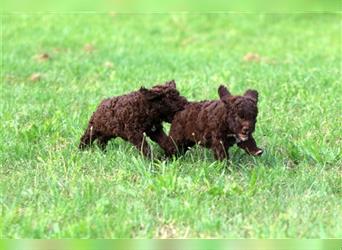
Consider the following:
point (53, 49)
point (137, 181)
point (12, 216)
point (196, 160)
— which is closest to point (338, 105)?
point (196, 160)

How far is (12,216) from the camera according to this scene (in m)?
3.80

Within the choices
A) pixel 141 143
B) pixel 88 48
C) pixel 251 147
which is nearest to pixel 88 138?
pixel 141 143

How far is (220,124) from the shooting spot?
455 centimetres

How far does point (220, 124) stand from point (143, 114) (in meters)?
0.63

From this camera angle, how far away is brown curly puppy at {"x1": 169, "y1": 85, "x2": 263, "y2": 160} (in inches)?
175

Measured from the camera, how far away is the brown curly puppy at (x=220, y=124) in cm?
446

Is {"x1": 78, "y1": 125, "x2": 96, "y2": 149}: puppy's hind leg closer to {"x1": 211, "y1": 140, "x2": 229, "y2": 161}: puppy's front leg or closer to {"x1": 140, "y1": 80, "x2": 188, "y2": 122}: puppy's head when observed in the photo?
{"x1": 140, "y1": 80, "x2": 188, "y2": 122}: puppy's head

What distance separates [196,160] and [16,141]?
1533 millimetres

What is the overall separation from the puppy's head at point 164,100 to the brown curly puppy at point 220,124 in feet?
0.19

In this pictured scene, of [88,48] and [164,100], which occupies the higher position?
[164,100]

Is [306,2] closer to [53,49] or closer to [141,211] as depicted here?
[141,211]

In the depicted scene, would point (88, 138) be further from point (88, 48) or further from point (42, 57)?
point (88, 48)

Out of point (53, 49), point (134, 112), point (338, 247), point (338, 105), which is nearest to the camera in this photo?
point (338, 247)

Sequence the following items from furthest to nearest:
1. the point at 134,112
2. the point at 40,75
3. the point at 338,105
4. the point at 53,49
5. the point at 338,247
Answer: the point at 53,49 → the point at 40,75 → the point at 338,105 → the point at 134,112 → the point at 338,247
